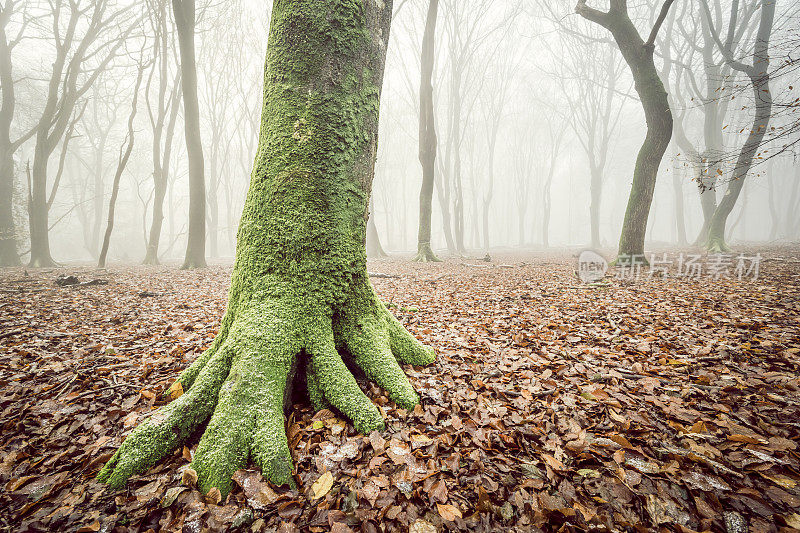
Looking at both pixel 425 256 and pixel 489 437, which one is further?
pixel 425 256

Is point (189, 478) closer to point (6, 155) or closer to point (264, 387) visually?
point (264, 387)

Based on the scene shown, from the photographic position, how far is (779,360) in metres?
2.56

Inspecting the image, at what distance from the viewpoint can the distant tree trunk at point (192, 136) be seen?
962cm

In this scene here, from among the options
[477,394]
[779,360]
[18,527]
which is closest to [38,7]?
[18,527]

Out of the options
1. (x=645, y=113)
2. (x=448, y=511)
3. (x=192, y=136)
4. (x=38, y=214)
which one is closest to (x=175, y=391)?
(x=448, y=511)

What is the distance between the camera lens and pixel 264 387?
6.52 ft

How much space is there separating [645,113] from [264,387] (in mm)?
9804

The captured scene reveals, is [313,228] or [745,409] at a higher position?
[313,228]

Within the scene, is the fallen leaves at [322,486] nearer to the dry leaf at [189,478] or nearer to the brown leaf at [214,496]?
the brown leaf at [214,496]

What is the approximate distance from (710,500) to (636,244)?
7817 mm

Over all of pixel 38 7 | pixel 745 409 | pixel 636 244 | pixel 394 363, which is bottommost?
pixel 745 409

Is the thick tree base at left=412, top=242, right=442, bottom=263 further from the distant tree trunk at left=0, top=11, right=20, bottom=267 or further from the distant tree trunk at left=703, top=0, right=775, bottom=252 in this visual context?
the distant tree trunk at left=0, top=11, right=20, bottom=267

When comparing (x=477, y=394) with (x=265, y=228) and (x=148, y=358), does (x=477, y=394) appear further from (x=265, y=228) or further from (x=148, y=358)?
(x=148, y=358)

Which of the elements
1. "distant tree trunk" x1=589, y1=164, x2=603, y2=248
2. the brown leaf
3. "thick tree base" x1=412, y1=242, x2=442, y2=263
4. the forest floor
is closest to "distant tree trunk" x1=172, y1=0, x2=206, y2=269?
the forest floor
